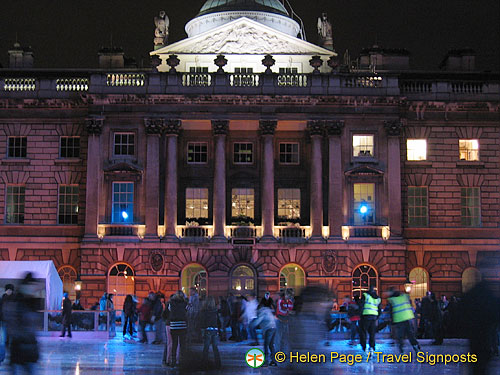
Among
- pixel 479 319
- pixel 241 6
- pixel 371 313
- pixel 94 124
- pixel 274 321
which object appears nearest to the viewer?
pixel 479 319

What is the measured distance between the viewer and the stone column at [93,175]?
4575cm

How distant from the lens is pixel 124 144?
47.3 meters

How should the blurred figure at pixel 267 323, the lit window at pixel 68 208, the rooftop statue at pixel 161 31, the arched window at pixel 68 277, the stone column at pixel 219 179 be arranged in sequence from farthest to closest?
the rooftop statue at pixel 161 31
the lit window at pixel 68 208
the arched window at pixel 68 277
the stone column at pixel 219 179
the blurred figure at pixel 267 323

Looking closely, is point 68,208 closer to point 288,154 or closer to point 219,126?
point 219,126

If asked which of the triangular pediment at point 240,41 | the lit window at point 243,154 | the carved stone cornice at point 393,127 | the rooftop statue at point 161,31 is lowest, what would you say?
the lit window at point 243,154

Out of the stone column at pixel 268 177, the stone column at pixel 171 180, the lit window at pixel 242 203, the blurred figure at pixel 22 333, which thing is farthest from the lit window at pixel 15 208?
the blurred figure at pixel 22 333

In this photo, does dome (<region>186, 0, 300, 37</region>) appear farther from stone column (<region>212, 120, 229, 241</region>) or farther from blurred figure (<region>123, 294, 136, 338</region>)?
blurred figure (<region>123, 294, 136, 338</region>)

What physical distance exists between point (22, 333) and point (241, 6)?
41210 millimetres

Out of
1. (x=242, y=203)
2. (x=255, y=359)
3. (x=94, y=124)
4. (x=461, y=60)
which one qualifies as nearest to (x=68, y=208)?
(x=94, y=124)

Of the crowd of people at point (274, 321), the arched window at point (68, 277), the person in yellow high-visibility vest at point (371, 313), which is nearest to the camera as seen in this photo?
the crowd of people at point (274, 321)

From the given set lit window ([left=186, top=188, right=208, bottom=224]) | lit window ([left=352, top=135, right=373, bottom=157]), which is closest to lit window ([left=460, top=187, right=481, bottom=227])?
lit window ([left=352, top=135, right=373, bottom=157])

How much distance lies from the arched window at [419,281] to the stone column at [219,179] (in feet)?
37.1

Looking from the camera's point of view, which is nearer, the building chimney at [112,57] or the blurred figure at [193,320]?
the blurred figure at [193,320]

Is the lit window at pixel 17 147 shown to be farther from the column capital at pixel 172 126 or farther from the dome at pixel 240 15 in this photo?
the dome at pixel 240 15
